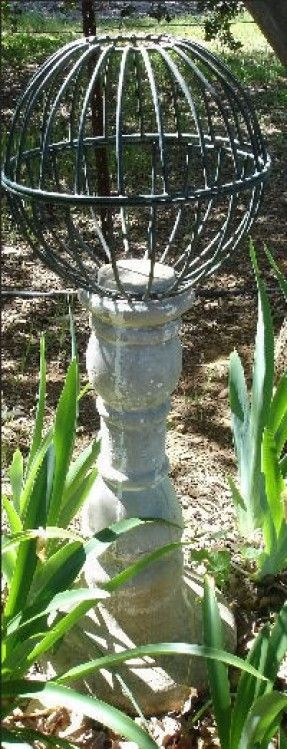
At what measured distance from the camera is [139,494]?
2.03 m

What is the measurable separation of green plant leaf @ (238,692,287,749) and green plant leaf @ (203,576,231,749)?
74mm

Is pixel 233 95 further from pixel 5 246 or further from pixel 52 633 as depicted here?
pixel 5 246

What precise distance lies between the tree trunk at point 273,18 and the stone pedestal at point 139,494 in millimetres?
1465

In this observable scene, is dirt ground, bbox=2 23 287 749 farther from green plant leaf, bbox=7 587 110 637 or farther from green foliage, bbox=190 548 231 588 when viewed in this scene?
green plant leaf, bbox=7 587 110 637

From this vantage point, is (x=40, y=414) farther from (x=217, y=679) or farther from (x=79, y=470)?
(x=217, y=679)

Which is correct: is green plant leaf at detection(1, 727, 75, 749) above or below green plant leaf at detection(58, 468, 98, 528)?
below

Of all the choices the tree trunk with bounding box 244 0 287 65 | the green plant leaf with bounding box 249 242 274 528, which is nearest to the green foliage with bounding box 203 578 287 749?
the green plant leaf with bounding box 249 242 274 528

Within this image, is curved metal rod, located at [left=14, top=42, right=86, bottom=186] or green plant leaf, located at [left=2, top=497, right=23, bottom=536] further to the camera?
green plant leaf, located at [left=2, top=497, right=23, bottom=536]

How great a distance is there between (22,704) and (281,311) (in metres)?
2.57

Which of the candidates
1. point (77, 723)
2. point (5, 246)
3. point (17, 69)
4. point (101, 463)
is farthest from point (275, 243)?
point (17, 69)

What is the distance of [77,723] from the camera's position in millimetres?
1982

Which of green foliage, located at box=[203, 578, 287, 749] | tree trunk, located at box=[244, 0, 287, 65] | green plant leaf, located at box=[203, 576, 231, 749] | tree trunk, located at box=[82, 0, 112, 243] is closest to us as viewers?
green foliage, located at box=[203, 578, 287, 749]

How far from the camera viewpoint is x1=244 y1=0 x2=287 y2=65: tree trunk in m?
2.95

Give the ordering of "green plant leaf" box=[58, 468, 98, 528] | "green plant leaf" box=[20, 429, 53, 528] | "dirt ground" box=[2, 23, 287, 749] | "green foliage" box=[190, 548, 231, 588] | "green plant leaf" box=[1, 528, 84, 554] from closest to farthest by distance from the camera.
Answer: "green plant leaf" box=[1, 528, 84, 554] < "green plant leaf" box=[20, 429, 53, 528] < "green plant leaf" box=[58, 468, 98, 528] < "green foliage" box=[190, 548, 231, 588] < "dirt ground" box=[2, 23, 287, 749]
